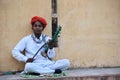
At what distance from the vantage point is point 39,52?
26.8ft

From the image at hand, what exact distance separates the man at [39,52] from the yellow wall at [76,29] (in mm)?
272

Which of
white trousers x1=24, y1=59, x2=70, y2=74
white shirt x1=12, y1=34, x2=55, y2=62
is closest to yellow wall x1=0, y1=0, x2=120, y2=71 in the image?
white shirt x1=12, y1=34, x2=55, y2=62

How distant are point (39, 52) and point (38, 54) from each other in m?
0.05

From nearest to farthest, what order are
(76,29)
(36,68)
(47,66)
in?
1. (36,68)
2. (47,66)
3. (76,29)

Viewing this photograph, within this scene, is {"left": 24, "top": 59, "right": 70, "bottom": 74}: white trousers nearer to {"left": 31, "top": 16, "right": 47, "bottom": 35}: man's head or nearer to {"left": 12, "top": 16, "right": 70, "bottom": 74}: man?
{"left": 12, "top": 16, "right": 70, "bottom": 74}: man

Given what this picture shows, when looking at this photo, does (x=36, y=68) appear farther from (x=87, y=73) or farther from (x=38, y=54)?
(x=87, y=73)

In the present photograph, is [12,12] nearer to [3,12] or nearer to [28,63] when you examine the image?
[3,12]

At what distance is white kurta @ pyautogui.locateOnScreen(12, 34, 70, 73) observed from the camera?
26.2ft

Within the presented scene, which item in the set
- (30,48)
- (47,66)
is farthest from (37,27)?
(47,66)

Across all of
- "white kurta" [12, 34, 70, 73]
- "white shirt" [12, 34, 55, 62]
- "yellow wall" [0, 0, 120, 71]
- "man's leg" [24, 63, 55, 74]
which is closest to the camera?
Answer: "man's leg" [24, 63, 55, 74]

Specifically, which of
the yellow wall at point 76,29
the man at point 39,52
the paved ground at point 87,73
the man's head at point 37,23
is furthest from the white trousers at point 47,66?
the man's head at point 37,23

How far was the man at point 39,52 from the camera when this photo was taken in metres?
8.00

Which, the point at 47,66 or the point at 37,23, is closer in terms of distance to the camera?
the point at 47,66

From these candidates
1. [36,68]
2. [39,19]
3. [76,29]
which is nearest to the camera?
[36,68]
